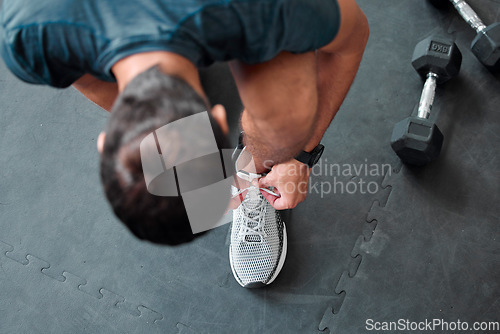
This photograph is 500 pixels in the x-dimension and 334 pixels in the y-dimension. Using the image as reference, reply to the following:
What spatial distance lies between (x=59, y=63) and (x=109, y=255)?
31.2 inches

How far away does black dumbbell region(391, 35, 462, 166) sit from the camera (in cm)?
125

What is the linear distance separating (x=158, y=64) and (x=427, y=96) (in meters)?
0.98

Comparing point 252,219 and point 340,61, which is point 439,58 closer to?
point 340,61

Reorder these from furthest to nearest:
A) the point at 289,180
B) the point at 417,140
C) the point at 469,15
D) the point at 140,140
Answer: the point at 469,15 < the point at 417,140 < the point at 289,180 < the point at 140,140

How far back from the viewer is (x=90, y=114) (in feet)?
4.91

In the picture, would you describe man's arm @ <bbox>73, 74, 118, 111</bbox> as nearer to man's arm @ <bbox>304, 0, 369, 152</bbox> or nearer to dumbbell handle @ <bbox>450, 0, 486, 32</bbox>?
man's arm @ <bbox>304, 0, 369, 152</bbox>

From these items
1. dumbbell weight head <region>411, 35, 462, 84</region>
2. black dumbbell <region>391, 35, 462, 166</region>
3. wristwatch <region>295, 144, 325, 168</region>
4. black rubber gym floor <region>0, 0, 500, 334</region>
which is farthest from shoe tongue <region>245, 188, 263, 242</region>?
dumbbell weight head <region>411, 35, 462, 84</region>

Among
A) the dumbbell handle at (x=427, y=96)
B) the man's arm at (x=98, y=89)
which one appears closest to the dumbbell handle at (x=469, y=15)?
the dumbbell handle at (x=427, y=96)

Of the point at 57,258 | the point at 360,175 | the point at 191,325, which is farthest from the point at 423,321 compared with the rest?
the point at 57,258

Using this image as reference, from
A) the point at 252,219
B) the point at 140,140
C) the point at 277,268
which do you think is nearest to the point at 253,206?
the point at 252,219

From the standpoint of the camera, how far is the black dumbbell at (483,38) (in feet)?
4.28

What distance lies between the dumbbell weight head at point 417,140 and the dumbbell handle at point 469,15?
0.33 m

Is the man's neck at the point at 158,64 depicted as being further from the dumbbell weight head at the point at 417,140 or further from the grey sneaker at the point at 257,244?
the dumbbell weight head at the point at 417,140

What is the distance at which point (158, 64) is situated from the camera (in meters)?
0.55
